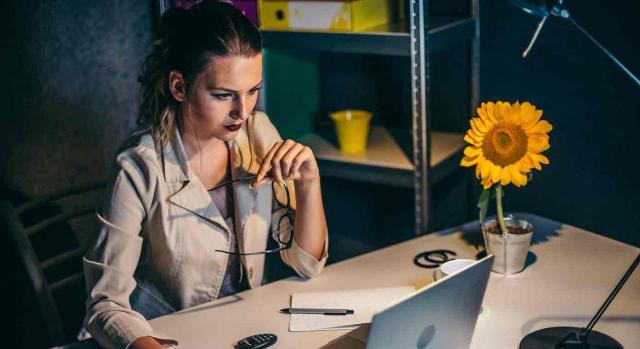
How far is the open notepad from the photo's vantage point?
1556mm

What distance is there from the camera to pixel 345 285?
1743 millimetres

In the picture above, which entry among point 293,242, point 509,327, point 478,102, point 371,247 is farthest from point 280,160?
point 371,247

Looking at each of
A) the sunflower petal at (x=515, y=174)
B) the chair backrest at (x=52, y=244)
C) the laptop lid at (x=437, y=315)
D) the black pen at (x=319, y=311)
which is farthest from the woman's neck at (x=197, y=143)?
the laptop lid at (x=437, y=315)

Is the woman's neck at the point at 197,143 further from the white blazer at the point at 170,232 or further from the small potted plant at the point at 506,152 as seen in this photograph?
the small potted plant at the point at 506,152

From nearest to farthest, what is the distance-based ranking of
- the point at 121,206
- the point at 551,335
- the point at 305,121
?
1. the point at 551,335
2. the point at 121,206
3. the point at 305,121

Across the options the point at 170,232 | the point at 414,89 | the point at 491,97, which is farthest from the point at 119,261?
the point at 491,97

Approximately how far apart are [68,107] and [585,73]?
162cm

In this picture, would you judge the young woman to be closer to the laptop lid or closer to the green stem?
the green stem

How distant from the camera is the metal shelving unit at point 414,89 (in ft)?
7.54

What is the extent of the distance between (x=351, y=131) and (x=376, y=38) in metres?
0.37

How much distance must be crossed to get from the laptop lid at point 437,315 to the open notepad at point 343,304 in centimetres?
21

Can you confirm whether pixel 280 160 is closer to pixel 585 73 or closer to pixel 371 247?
pixel 585 73

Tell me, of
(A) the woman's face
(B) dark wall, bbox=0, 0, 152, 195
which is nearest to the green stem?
(A) the woman's face

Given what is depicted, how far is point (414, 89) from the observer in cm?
233
